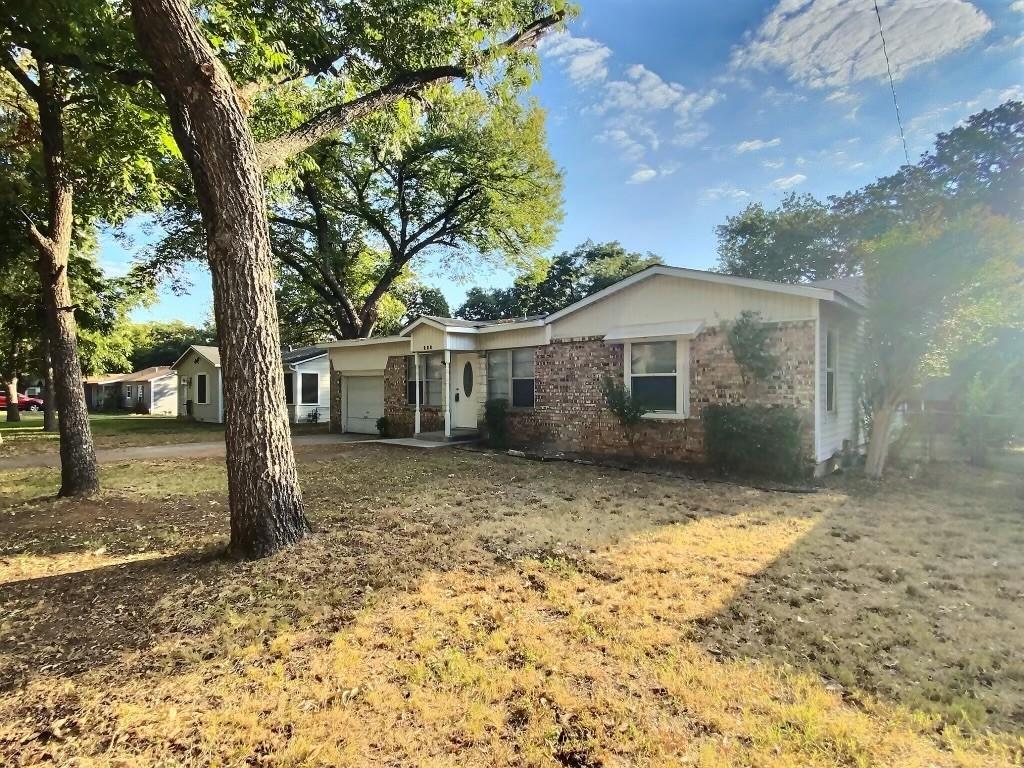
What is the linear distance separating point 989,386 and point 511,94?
11.3m

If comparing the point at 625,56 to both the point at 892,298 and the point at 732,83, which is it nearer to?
the point at 732,83

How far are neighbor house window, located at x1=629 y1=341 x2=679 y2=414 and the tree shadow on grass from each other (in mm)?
4075

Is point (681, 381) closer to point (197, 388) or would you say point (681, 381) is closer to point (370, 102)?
point (370, 102)

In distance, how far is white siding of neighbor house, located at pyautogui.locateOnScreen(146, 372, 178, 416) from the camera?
34938mm

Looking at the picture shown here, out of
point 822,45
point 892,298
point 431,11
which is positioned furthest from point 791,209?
point 431,11

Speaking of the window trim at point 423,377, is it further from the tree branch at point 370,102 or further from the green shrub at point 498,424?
the tree branch at point 370,102

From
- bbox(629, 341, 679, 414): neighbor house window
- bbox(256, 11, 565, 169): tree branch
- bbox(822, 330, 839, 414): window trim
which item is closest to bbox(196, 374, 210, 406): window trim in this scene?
bbox(256, 11, 565, 169): tree branch

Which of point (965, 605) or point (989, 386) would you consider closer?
point (965, 605)

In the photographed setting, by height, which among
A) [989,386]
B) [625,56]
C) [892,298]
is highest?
[625,56]

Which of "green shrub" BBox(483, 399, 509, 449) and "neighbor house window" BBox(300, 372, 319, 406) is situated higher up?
"neighbor house window" BBox(300, 372, 319, 406)

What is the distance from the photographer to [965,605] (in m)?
3.68

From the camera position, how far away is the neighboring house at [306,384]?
826 inches

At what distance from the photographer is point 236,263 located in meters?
4.44

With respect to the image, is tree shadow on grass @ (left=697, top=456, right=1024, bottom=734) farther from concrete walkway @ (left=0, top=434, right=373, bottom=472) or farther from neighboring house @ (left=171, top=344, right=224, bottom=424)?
Answer: neighboring house @ (left=171, top=344, right=224, bottom=424)
